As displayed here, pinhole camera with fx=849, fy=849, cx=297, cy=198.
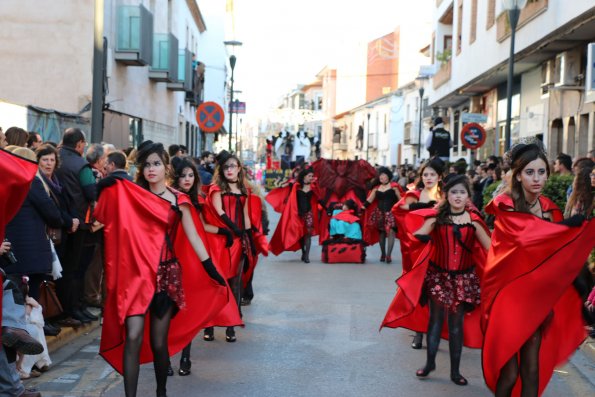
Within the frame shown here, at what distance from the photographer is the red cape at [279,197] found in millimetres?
15938

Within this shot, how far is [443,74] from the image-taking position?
3494 centimetres

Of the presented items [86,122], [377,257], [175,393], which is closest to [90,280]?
[175,393]

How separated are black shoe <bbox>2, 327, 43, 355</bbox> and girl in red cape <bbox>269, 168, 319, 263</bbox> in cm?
1075

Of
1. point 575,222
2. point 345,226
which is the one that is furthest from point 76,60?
point 575,222

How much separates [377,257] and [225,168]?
8318 millimetres

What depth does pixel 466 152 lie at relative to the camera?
35.1 meters

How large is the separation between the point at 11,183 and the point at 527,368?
126 inches

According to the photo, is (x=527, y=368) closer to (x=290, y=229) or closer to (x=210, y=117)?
(x=290, y=229)

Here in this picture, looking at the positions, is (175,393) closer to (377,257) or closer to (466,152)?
(377,257)

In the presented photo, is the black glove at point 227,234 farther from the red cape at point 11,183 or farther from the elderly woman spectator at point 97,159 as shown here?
the red cape at point 11,183

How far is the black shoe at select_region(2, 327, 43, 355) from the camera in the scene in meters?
5.04

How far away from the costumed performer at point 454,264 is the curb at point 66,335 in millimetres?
3249

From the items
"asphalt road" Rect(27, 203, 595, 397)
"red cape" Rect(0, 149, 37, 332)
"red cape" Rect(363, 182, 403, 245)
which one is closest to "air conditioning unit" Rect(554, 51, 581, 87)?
"red cape" Rect(363, 182, 403, 245)

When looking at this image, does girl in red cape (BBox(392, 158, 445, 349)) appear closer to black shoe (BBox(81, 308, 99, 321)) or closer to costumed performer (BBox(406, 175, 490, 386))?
costumed performer (BBox(406, 175, 490, 386))
